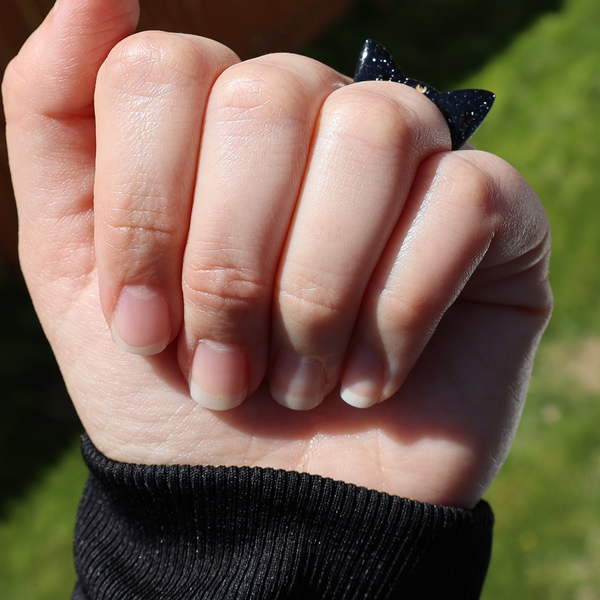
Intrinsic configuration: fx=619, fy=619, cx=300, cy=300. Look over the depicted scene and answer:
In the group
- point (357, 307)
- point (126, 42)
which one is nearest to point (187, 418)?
point (357, 307)

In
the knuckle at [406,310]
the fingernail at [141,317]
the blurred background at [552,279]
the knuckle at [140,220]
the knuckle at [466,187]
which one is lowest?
the blurred background at [552,279]

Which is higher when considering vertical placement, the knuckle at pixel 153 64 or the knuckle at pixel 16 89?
the knuckle at pixel 153 64

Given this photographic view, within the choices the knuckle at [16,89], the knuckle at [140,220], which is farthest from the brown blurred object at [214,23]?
the knuckle at [140,220]

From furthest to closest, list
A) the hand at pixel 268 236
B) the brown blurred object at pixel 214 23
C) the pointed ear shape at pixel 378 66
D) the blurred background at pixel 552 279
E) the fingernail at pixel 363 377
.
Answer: the brown blurred object at pixel 214 23, the blurred background at pixel 552 279, the pointed ear shape at pixel 378 66, the fingernail at pixel 363 377, the hand at pixel 268 236

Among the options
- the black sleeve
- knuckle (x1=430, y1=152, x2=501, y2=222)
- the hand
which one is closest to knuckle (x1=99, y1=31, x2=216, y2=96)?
the hand

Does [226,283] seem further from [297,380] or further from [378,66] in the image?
[378,66]

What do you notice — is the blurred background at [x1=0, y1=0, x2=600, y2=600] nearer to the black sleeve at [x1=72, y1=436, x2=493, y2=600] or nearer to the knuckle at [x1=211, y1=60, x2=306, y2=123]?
the black sleeve at [x1=72, y1=436, x2=493, y2=600]

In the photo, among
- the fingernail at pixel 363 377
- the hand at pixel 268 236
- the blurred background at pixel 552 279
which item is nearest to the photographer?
the hand at pixel 268 236

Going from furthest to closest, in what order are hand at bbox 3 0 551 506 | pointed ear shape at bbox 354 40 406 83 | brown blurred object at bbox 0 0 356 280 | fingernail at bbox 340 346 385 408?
brown blurred object at bbox 0 0 356 280
pointed ear shape at bbox 354 40 406 83
fingernail at bbox 340 346 385 408
hand at bbox 3 0 551 506

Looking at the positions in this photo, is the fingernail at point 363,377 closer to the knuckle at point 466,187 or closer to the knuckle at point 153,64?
the knuckle at point 466,187

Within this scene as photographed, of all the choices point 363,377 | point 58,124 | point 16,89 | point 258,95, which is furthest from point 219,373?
point 16,89
